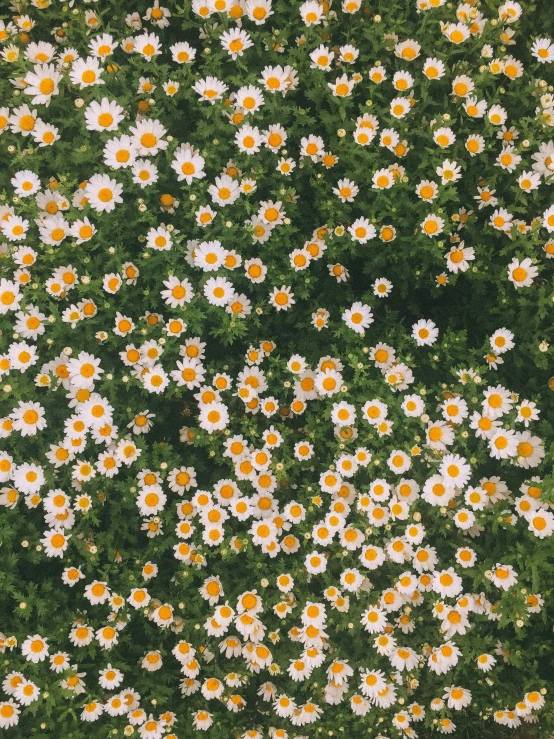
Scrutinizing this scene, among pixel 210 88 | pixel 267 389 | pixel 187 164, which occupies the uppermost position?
pixel 210 88

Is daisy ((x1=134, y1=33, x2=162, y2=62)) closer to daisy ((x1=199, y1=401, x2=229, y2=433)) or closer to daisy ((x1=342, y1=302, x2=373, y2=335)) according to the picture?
daisy ((x1=342, y1=302, x2=373, y2=335))

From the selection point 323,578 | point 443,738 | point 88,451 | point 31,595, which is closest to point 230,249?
point 88,451

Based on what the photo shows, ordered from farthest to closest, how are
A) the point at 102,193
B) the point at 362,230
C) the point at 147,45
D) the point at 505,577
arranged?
1. the point at 362,230
2. the point at 147,45
3. the point at 102,193
4. the point at 505,577

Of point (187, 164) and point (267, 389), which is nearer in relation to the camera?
point (187, 164)

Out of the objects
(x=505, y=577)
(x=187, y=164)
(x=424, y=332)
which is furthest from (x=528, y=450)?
(x=187, y=164)

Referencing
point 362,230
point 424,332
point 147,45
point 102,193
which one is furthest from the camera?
point 424,332

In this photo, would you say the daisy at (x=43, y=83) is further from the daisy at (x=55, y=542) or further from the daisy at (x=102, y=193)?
the daisy at (x=55, y=542)

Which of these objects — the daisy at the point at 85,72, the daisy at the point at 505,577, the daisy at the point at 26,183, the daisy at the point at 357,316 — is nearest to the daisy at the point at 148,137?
the daisy at the point at 85,72

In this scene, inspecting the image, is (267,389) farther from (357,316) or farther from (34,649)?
(34,649)
